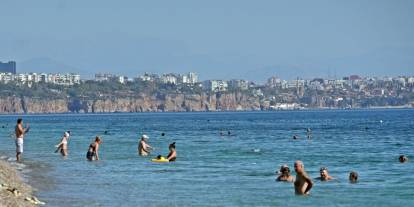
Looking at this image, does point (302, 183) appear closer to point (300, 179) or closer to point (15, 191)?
point (300, 179)

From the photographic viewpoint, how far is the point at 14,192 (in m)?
23.6

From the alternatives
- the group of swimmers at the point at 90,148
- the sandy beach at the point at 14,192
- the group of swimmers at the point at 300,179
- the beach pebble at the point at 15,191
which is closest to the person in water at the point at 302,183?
the group of swimmers at the point at 300,179

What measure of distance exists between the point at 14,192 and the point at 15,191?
0.13 metres

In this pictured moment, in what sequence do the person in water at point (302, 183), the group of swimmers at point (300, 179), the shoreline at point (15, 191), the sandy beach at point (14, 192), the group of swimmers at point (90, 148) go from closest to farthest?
the sandy beach at point (14, 192), the shoreline at point (15, 191), the group of swimmers at point (300, 179), the person in water at point (302, 183), the group of swimmers at point (90, 148)

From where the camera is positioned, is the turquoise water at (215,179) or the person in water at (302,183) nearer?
the person in water at (302,183)

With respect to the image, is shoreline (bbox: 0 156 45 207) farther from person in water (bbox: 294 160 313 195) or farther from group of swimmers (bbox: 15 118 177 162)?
person in water (bbox: 294 160 313 195)

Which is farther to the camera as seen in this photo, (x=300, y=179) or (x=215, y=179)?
(x=215, y=179)

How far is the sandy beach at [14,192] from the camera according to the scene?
2161 centimetres

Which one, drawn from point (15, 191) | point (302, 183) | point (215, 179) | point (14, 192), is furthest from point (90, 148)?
point (302, 183)

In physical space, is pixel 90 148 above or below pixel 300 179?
above

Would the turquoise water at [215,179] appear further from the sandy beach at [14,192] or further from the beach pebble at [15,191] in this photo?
the beach pebble at [15,191]

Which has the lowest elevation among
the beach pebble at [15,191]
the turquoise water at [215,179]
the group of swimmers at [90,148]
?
the turquoise water at [215,179]

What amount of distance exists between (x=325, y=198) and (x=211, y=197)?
3.11 m

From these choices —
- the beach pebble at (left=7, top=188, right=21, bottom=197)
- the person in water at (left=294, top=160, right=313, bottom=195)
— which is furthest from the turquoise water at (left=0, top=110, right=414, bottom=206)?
the beach pebble at (left=7, top=188, right=21, bottom=197)
